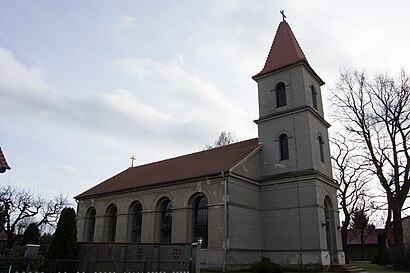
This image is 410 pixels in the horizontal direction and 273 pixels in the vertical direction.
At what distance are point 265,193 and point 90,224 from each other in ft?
55.4

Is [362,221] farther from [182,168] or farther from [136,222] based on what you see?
[136,222]

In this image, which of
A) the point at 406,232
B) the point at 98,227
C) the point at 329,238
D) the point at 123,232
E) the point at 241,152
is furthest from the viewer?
the point at 406,232

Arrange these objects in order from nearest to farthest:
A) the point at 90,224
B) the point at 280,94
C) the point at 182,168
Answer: the point at 280,94 → the point at 182,168 → the point at 90,224

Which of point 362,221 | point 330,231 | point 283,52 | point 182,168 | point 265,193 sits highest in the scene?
point 283,52

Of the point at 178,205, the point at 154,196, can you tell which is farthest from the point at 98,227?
the point at 178,205

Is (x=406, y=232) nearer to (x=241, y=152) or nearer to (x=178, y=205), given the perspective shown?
(x=241, y=152)

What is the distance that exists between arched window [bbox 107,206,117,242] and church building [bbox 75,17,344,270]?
0.82 meters

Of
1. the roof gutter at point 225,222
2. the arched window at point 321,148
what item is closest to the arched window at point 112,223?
the roof gutter at point 225,222

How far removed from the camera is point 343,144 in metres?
34.9

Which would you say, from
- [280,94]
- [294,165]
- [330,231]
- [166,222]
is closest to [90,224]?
[166,222]

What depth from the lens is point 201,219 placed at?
76.4 ft

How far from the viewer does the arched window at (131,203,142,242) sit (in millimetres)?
27156

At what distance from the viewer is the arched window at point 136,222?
27.2 m

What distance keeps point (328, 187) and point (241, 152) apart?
6.47 m
